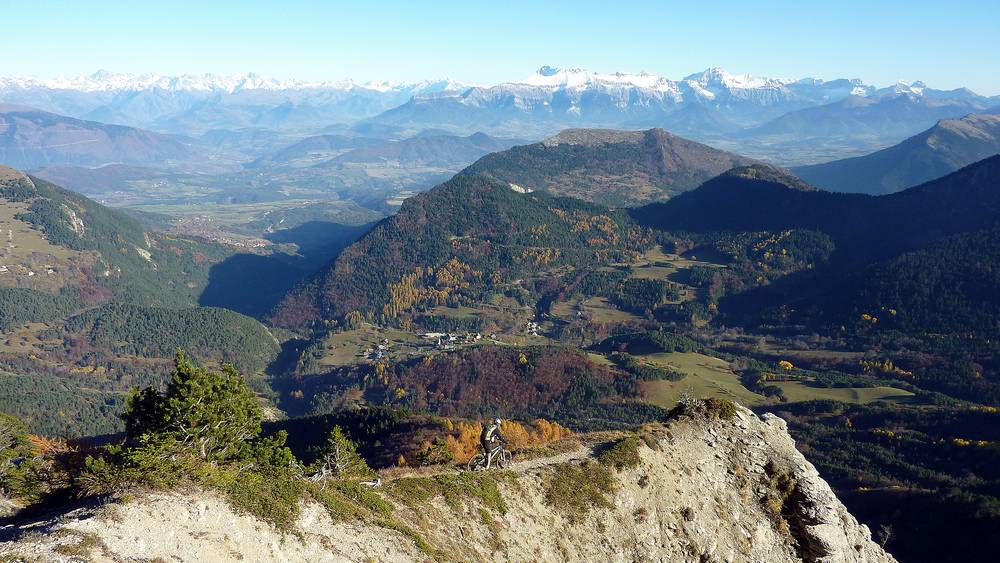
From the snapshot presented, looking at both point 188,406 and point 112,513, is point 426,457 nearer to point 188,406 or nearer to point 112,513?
point 188,406

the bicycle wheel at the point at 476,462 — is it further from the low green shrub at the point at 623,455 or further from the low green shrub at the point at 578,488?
the low green shrub at the point at 623,455

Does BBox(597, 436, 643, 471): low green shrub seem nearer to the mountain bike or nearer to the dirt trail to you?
the dirt trail

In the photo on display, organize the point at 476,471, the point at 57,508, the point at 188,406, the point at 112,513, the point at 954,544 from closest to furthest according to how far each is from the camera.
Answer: the point at 112,513, the point at 57,508, the point at 188,406, the point at 476,471, the point at 954,544

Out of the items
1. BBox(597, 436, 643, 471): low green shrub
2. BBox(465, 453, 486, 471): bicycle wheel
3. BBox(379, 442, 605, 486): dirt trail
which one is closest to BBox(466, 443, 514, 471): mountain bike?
BBox(465, 453, 486, 471): bicycle wheel

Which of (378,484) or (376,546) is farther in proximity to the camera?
(378,484)

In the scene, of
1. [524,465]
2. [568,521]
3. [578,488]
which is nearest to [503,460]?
[524,465]

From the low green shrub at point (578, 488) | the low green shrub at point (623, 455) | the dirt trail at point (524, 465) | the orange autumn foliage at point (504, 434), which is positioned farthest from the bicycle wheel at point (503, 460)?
the orange autumn foliage at point (504, 434)

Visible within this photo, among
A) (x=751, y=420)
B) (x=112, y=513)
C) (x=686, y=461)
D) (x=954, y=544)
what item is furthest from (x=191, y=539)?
(x=954, y=544)

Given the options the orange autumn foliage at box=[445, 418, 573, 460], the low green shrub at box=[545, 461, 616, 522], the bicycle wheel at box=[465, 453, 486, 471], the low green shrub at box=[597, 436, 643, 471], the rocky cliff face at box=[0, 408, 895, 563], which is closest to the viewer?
the rocky cliff face at box=[0, 408, 895, 563]
